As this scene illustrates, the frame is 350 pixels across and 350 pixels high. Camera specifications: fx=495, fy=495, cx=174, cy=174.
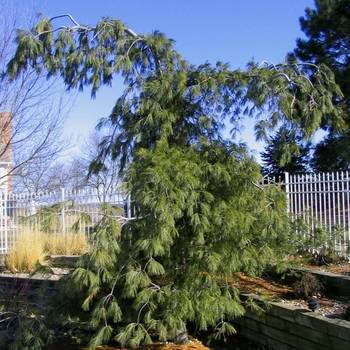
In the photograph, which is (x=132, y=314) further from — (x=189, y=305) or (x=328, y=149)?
(x=328, y=149)

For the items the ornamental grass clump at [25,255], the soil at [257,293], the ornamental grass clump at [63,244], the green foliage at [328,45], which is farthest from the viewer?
the green foliage at [328,45]

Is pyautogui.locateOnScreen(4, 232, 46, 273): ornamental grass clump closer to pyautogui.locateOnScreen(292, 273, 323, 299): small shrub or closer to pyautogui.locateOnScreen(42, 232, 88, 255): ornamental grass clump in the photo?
pyautogui.locateOnScreen(42, 232, 88, 255): ornamental grass clump

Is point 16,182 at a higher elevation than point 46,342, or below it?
higher

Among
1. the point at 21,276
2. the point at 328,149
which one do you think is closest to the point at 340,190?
the point at 21,276

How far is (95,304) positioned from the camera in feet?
17.3

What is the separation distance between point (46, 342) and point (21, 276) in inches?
149

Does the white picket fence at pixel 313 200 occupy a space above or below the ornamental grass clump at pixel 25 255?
above

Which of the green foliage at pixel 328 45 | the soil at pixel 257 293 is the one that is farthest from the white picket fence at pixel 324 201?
the green foliage at pixel 328 45

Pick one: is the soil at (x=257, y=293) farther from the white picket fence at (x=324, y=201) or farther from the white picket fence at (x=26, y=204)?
the white picket fence at (x=26, y=204)

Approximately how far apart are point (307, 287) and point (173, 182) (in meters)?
2.36

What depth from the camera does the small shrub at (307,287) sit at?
20.3 ft

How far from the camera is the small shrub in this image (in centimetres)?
620

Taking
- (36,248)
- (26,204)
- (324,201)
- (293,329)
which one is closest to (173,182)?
(293,329)

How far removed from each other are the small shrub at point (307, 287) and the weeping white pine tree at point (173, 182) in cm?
45
